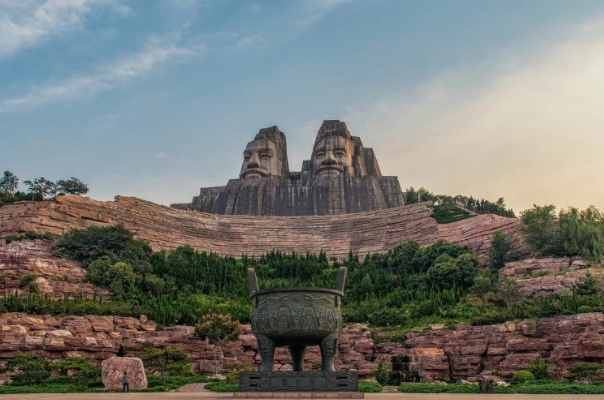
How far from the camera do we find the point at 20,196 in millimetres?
54906

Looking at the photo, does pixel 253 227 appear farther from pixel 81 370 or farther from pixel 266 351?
pixel 266 351

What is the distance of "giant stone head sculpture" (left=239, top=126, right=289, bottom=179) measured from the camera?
7100 centimetres

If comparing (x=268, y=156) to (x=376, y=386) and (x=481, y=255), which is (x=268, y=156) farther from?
(x=376, y=386)

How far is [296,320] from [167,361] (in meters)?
11.7

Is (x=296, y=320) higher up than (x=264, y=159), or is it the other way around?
(x=264, y=159)

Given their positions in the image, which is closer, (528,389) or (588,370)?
(528,389)

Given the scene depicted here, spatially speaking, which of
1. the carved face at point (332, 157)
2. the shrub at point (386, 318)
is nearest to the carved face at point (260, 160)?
the carved face at point (332, 157)

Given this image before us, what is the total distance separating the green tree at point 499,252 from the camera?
41.9 m

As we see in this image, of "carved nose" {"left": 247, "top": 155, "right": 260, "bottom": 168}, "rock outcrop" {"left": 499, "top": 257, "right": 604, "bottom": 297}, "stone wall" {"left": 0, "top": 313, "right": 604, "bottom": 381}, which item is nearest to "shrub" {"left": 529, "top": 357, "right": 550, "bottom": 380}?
"stone wall" {"left": 0, "top": 313, "right": 604, "bottom": 381}

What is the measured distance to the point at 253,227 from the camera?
57.8m

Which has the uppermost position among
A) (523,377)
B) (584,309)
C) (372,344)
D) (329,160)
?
(329,160)

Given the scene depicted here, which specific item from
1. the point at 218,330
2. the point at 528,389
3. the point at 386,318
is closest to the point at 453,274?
the point at 386,318

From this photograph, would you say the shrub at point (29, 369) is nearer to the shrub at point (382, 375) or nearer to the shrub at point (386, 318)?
the shrub at point (382, 375)

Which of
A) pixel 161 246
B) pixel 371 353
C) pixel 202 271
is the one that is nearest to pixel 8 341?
pixel 371 353
